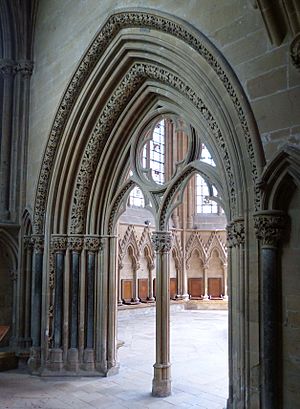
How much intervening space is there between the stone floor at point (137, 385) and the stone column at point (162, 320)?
0.60ft

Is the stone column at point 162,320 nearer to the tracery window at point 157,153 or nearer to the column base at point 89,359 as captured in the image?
the column base at point 89,359

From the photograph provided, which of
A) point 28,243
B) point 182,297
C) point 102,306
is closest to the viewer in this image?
point 102,306

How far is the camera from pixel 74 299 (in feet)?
23.6

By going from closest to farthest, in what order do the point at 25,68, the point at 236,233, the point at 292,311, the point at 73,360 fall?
the point at 292,311 → the point at 236,233 → the point at 73,360 → the point at 25,68

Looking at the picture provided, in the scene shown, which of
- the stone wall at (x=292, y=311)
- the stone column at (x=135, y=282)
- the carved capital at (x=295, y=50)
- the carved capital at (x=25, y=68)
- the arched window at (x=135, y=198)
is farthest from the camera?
the arched window at (x=135, y=198)

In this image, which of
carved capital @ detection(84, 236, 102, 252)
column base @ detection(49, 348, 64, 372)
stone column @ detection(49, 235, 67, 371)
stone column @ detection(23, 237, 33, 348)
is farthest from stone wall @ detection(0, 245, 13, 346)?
carved capital @ detection(84, 236, 102, 252)

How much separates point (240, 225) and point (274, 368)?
1256mm

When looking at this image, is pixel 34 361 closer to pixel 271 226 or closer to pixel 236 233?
pixel 236 233

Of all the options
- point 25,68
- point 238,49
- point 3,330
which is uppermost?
point 25,68

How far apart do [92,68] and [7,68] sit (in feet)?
8.40

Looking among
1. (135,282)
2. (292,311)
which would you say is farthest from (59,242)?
(135,282)

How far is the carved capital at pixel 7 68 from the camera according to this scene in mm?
8445

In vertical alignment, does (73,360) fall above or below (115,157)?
below

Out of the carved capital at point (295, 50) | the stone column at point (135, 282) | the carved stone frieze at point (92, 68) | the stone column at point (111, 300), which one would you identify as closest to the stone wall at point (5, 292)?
the carved stone frieze at point (92, 68)
